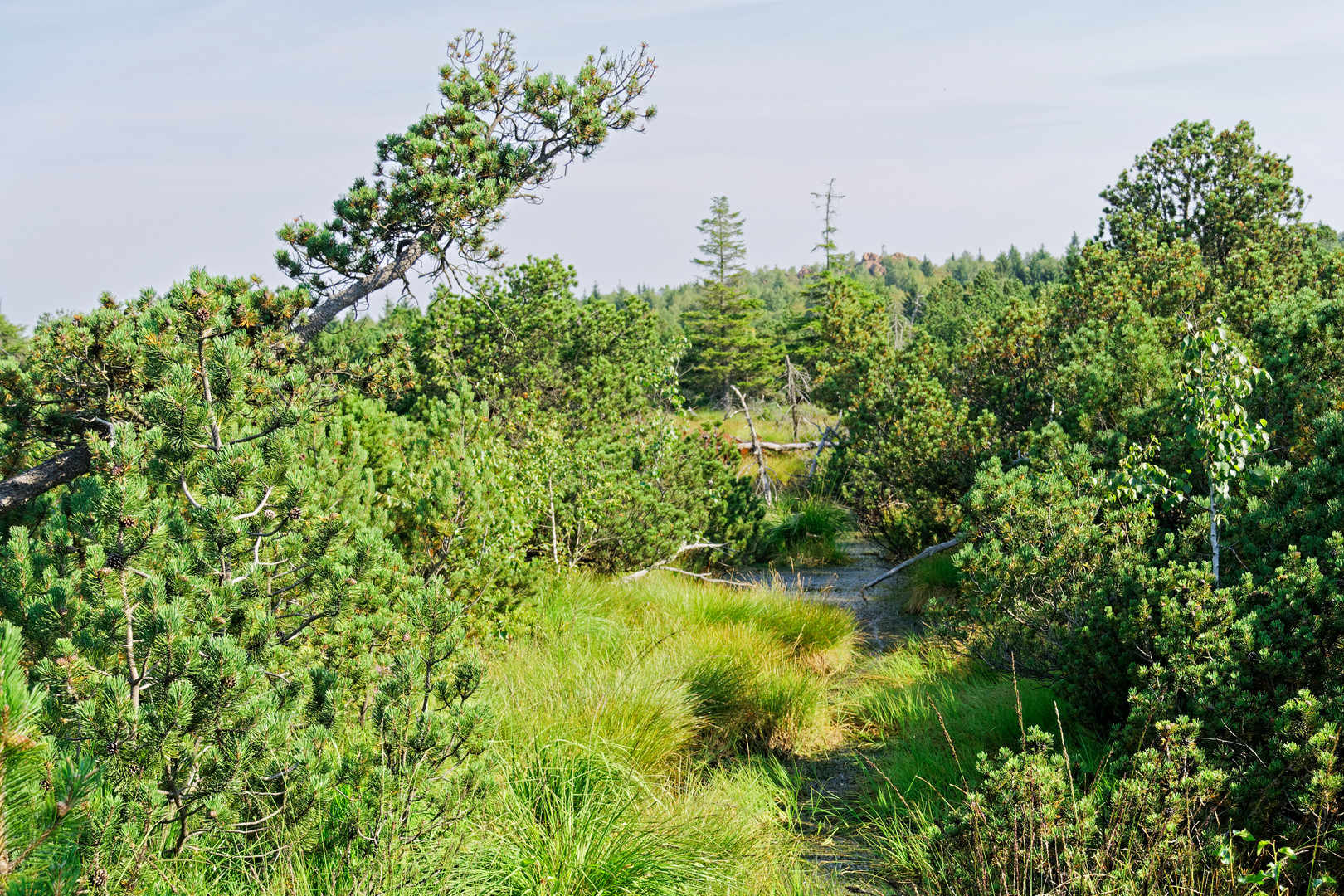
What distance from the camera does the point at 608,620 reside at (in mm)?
6992

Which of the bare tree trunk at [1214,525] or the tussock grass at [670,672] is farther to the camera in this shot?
the tussock grass at [670,672]

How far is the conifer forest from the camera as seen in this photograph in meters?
2.51

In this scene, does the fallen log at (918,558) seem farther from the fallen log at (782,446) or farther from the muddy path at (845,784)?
the fallen log at (782,446)

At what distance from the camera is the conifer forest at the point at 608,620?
2510 millimetres

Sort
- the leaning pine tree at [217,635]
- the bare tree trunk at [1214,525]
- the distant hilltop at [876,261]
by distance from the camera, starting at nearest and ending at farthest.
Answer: the leaning pine tree at [217,635]
the bare tree trunk at [1214,525]
the distant hilltop at [876,261]

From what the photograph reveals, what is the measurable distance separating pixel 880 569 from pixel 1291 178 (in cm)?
802

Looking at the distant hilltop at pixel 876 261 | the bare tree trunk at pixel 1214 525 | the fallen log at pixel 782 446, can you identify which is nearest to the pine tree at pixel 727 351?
the fallen log at pixel 782 446

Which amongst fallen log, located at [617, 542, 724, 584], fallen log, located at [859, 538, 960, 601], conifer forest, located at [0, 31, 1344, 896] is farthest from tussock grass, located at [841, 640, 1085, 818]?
fallen log, located at [617, 542, 724, 584]

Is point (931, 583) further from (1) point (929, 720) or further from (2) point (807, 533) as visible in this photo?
(1) point (929, 720)

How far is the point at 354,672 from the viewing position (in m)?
3.46

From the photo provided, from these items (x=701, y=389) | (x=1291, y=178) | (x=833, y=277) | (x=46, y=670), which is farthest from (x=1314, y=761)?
(x=701, y=389)

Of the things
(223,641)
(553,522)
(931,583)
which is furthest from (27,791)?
(931,583)

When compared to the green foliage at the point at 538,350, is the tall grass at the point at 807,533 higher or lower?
lower

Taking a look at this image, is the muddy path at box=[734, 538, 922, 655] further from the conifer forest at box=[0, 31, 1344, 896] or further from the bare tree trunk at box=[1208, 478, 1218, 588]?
the bare tree trunk at box=[1208, 478, 1218, 588]
